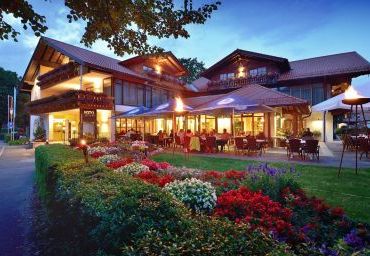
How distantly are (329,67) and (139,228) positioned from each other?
26.8 m

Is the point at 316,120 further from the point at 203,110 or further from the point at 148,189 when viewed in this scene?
the point at 148,189

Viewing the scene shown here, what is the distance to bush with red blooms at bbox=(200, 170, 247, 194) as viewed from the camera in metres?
4.66

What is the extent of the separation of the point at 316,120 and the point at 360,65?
228 inches

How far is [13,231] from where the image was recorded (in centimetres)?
506

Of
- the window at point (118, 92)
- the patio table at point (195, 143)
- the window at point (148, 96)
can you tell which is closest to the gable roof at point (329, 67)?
the window at point (148, 96)

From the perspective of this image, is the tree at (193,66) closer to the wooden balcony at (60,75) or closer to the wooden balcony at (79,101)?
the wooden balcony at (60,75)

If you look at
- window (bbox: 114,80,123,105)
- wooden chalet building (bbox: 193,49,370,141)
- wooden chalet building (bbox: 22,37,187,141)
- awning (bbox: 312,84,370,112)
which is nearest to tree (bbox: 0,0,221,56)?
awning (bbox: 312,84,370,112)

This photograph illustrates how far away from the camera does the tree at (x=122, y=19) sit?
5.01 m

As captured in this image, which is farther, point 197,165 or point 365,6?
point 365,6

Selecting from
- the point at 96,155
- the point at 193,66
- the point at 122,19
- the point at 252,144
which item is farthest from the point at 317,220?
the point at 193,66

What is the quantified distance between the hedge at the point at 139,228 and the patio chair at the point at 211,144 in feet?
35.6

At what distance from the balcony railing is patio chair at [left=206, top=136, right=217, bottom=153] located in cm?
1439

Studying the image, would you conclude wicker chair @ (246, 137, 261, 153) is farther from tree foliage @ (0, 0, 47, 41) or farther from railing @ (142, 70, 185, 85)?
railing @ (142, 70, 185, 85)

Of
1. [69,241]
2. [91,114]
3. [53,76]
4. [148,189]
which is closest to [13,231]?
[69,241]
